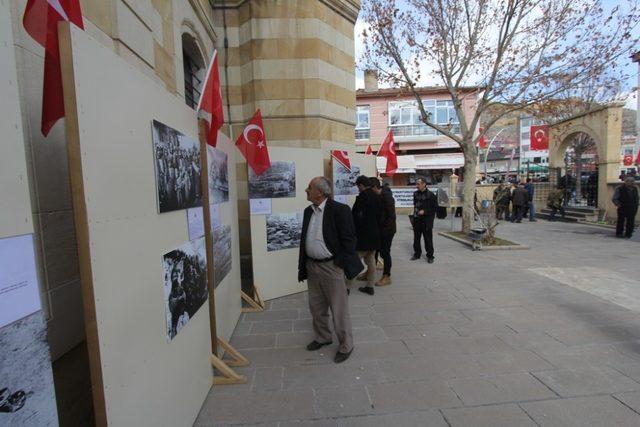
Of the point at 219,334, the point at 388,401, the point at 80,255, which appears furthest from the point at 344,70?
the point at 80,255

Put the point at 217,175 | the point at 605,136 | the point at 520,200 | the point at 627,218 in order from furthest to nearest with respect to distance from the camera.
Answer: the point at 520,200, the point at 605,136, the point at 627,218, the point at 217,175

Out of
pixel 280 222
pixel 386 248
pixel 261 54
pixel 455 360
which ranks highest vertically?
pixel 261 54

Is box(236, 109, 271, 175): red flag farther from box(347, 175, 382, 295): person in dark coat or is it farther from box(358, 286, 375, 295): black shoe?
box(358, 286, 375, 295): black shoe

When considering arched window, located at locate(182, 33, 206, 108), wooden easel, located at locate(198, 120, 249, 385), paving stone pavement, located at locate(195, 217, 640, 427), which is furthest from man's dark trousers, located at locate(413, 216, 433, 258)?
wooden easel, located at locate(198, 120, 249, 385)

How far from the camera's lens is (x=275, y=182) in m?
5.37

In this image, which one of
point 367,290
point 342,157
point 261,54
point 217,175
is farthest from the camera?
point 342,157

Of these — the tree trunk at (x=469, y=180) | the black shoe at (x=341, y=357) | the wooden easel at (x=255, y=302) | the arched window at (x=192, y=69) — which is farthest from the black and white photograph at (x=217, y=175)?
the tree trunk at (x=469, y=180)

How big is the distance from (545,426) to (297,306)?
132 inches

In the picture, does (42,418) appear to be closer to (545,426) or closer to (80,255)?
(80,255)

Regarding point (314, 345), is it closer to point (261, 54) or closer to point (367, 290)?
point (367, 290)

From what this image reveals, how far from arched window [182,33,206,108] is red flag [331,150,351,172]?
2660mm

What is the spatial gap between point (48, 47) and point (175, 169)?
105cm

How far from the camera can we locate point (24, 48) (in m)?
2.07

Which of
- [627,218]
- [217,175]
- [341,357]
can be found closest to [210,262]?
[217,175]
